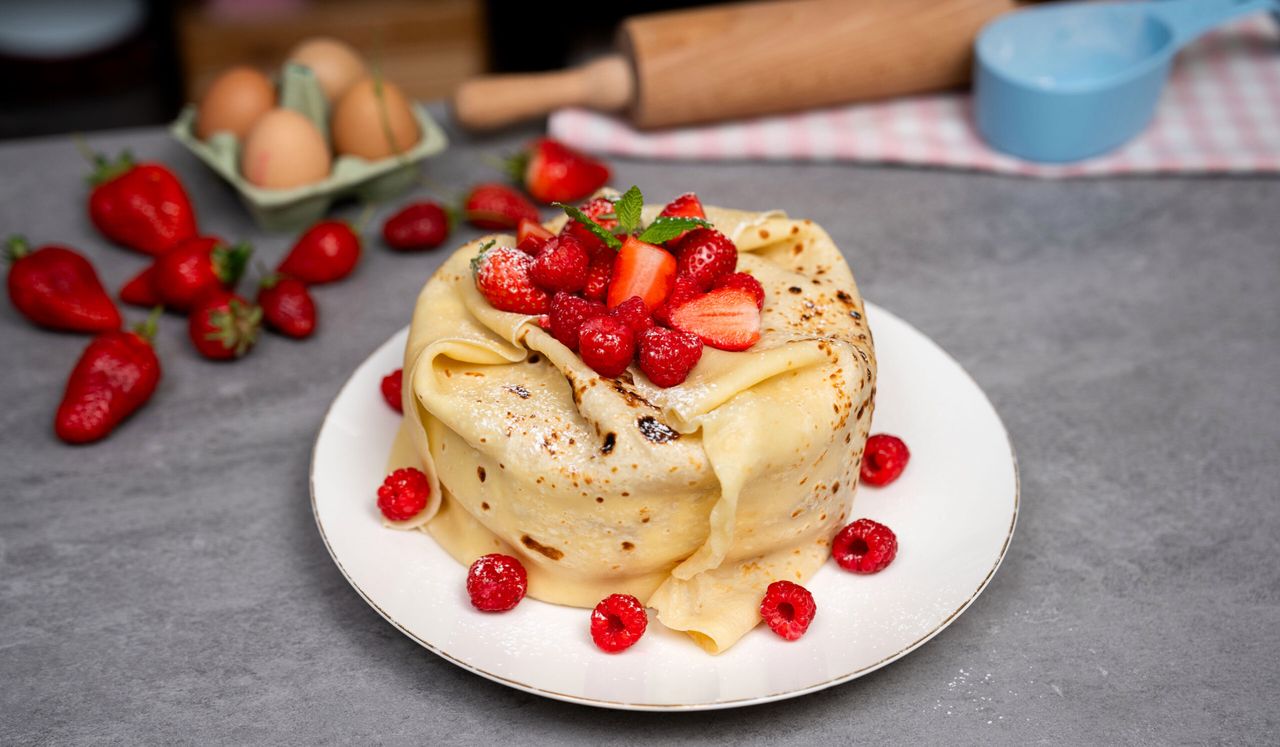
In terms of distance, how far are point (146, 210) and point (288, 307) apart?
51 cm

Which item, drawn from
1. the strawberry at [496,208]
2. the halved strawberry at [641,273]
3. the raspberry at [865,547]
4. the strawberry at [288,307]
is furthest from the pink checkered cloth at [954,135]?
the raspberry at [865,547]

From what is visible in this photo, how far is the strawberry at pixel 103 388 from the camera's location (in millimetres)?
2432

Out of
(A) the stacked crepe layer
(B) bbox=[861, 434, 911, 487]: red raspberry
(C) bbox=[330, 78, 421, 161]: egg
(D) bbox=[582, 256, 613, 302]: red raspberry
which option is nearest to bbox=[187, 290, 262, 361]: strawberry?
(C) bbox=[330, 78, 421, 161]: egg

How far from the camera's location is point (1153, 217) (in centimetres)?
313

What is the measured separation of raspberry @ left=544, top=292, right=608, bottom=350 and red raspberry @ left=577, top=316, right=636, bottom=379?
58mm

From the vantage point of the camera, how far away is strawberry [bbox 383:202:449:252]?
2.96 meters

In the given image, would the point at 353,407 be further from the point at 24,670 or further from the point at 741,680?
the point at 741,680

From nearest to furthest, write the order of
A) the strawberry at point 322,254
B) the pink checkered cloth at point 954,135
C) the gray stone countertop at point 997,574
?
the gray stone countertop at point 997,574, the strawberry at point 322,254, the pink checkered cloth at point 954,135

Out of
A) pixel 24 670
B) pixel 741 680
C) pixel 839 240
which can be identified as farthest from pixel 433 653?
pixel 839 240

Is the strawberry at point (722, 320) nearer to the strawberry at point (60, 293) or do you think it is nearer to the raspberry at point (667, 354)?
the raspberry at point (667, 354)

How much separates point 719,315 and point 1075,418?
0.98 metres

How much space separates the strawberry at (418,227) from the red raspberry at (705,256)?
43.2 inches

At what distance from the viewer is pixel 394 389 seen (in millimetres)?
2281

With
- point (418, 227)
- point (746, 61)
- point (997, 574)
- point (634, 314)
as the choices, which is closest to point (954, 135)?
point (746, 61)
